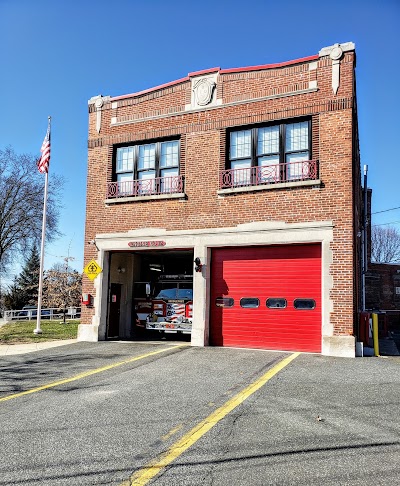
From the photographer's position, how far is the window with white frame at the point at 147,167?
1520 centimetres

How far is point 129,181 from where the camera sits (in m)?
15.8

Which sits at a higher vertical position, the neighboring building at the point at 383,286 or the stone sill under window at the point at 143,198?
the stone sill under window at the point at 143,198

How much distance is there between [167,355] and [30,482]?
7.64 m

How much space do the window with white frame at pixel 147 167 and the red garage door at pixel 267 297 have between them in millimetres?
3125

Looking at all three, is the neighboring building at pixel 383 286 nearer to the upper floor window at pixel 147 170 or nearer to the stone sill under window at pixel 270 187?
the stone sill under window at pixel 270 187

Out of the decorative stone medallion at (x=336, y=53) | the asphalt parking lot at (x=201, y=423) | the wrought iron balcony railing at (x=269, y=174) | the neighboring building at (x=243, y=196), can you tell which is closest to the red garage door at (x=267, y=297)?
the neighboring building at (x=243, y=196)

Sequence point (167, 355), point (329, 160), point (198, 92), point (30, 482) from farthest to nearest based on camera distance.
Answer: point (198, 92), point (329, 160), point (167, 355), point (30, 482)

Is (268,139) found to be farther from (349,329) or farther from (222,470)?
(222,470)

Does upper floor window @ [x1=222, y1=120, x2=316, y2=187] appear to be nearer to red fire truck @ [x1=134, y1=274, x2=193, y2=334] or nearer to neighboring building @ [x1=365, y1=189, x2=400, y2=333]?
red fire truck @ [x1=134, y1=274, x2=193, y2=334]

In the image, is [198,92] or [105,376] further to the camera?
[198,92]

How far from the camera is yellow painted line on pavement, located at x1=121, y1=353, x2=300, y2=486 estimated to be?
424 cm

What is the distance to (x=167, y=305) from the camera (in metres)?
16.0

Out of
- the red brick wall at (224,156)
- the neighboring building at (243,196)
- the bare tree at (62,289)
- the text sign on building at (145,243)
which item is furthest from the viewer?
the bare tree at (62,289)

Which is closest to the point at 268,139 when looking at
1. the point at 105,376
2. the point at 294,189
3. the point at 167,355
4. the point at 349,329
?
the point at 294,189
